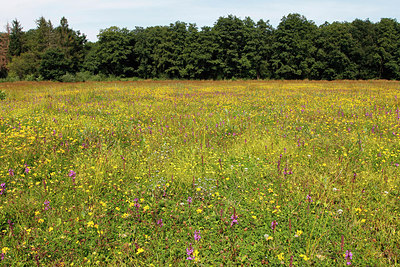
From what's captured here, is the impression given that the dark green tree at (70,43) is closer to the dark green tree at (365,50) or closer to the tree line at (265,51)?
the tree line at (265,51)

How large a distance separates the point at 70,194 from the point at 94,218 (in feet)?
2.72

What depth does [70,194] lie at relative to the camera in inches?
144

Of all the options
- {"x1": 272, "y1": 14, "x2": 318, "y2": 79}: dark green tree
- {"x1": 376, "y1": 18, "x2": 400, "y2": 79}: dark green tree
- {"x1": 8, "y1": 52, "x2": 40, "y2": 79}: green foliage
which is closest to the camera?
{"x1": 376, "y1": 18, "x2": 400, "y2": 79}: dark green tree

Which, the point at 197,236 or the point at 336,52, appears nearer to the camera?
the point at 197,236

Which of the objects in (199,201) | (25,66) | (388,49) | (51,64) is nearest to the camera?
(199,201)

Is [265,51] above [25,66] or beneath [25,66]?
above

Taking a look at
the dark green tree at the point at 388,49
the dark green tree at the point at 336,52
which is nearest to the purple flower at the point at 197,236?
the dark green tree at the point at 336,52

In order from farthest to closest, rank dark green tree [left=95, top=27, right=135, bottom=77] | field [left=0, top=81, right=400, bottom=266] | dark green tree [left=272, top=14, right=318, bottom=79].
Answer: dark green tree [left=95, top=27, right=135, bottom=77]
dark green tree [left=272, top=14, right=318, bottom=79]
field [left=0, top=81, right=400, bottom=266]

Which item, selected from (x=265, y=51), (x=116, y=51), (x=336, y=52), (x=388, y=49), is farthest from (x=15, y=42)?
(x=388, y=49)

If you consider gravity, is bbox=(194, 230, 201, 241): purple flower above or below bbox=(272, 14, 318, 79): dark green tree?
below

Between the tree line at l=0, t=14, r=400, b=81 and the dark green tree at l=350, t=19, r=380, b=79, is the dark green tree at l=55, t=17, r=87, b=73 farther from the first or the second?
the dark green tree at l=350, t=19, r=380, b=79

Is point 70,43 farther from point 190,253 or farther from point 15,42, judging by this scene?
point 190,253

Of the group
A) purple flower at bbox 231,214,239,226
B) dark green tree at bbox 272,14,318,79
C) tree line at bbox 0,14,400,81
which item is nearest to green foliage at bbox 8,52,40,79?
tree line at bbox 0,14,400,81

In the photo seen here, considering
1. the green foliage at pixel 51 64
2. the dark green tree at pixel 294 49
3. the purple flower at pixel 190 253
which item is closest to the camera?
the purple flower at pixel 190 253
